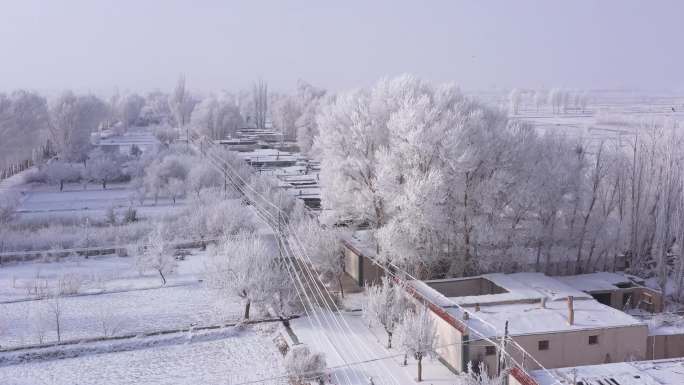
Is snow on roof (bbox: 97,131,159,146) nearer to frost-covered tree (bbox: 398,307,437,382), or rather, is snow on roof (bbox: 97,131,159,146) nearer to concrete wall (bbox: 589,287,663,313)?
concrete wall (bbox: 589,287,663,313)

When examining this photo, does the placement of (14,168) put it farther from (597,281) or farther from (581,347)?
(581,347)

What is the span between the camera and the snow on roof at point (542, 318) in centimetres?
1084

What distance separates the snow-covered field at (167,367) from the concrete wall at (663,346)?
6883 millimetres

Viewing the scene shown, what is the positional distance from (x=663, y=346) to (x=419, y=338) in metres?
4.65

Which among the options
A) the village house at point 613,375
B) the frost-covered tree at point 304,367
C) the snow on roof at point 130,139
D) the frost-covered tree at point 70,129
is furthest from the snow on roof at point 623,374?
the snow on roof at point 130,139

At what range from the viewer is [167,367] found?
12.0 meters

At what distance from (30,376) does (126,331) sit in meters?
2.46

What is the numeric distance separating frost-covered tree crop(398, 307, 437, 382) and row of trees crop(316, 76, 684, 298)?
4650 mm

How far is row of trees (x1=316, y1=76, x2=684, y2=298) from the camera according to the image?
15594 millimetres

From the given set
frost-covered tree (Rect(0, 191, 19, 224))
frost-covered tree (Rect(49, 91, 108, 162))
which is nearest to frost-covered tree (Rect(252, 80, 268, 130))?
frost-covered tree (Rect(49, 91, 108, 162))

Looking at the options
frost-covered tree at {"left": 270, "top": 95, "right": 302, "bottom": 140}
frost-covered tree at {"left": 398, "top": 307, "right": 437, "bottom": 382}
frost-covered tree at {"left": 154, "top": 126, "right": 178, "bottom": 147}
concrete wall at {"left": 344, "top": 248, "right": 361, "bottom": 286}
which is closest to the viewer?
frost-covered tree at {"left": 398, "top": 307, "right": 437, "bottom": 382}

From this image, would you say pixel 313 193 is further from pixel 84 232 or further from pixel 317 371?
pixel 317 371

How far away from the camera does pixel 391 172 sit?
1614 centimetres

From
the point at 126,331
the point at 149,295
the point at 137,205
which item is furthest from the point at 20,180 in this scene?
the point at 126,331
